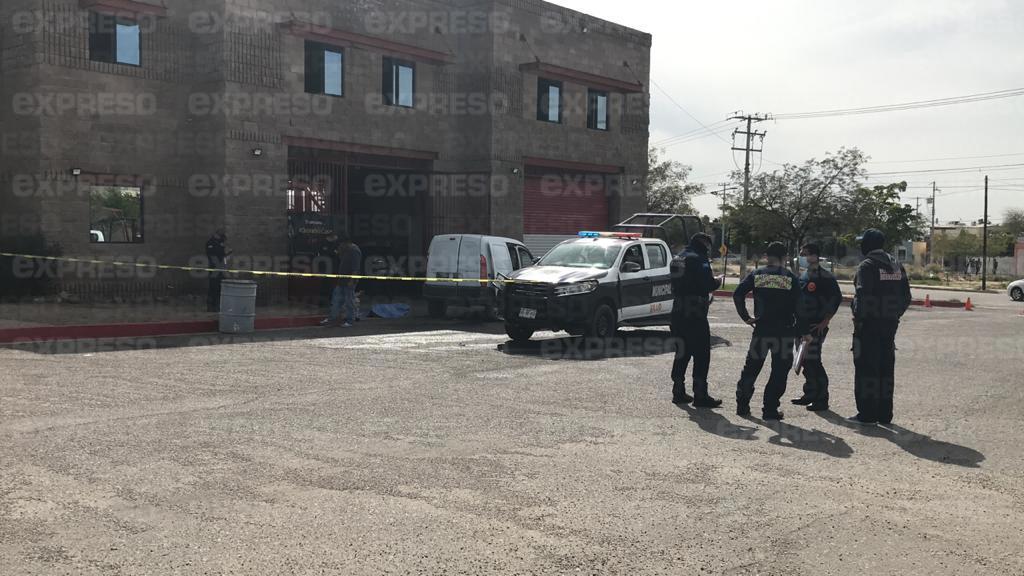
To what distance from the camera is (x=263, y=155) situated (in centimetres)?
2192

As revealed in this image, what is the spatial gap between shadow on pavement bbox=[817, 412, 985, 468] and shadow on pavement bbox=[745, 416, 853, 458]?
47 cm

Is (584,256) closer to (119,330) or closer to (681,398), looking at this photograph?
(681,398)

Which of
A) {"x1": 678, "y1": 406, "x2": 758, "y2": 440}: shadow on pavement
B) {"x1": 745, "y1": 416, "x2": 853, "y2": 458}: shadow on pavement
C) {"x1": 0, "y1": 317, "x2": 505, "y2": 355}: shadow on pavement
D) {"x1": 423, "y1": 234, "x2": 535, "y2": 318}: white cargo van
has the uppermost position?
{"x1": 423, "y1": 234, "x2": 535, "y2": 318}: white cargo van

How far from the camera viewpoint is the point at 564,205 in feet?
100

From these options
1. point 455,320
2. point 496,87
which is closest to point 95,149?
point 455,320

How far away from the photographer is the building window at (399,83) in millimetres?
25109

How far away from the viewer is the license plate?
1469 centimetres

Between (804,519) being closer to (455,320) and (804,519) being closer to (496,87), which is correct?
(455,320)

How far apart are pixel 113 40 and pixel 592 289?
43.3 ft

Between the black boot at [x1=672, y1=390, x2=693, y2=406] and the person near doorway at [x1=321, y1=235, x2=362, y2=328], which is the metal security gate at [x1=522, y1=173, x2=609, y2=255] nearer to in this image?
the person near doorway at [x1=321, y1=235, x2=362, y2=328]

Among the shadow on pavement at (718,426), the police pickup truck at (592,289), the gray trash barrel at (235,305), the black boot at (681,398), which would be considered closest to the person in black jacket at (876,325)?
the shadow on pavement at (718,426)

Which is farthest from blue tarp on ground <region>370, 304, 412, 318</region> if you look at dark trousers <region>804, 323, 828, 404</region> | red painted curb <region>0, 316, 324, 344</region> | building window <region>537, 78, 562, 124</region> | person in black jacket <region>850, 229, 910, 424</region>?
person in black jacket <region>850, 229, 910, 424</region>

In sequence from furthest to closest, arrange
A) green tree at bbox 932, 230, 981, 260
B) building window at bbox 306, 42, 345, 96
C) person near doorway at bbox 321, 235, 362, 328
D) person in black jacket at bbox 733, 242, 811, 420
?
green tree at bbox 932, 230, 981, 260
building window at bbox 306, 42, 345, 96
person near doorway at bbox 321, 235, 362, 328
person in black jacket at bbox 733, 242, 811, 420

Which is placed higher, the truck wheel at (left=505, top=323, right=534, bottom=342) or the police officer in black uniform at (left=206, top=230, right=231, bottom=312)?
the police officer in black uniform at (left=206, top=230, right=231, bottom=312)
